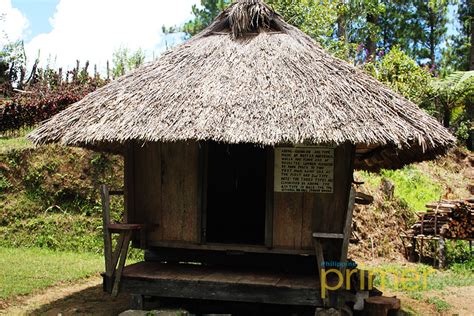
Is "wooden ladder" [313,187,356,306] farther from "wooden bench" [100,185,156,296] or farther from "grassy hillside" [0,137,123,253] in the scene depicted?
"grassy hillside" [0,137,123,253]

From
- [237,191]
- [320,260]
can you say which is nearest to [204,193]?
[320,260]

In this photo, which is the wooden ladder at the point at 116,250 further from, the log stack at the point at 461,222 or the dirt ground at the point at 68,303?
the log stack at the point at 461,222

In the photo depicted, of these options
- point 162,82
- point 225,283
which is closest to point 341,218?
point 225,283

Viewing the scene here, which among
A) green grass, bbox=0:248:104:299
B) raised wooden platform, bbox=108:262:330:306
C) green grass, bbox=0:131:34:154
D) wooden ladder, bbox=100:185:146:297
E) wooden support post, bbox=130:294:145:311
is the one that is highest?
green grass, bbox=0:131:34:154

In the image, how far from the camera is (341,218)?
7145 millimetres

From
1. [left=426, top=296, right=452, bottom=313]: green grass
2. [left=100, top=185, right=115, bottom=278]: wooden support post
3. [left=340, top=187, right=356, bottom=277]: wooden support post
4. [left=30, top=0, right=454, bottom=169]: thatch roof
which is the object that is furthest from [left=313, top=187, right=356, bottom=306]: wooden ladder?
[left=100, top=185, right=115, bottom=278]: wooden support post

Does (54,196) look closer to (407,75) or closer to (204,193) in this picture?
(204,193)

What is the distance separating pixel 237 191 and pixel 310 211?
11.1ft

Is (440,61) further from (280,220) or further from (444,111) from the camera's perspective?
(280,220)

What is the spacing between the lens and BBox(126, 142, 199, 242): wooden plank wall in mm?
7453

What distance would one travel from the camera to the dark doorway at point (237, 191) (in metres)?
10.1

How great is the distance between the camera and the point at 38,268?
1020 centimetres

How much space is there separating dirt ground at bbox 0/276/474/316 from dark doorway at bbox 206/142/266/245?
2.30 meters

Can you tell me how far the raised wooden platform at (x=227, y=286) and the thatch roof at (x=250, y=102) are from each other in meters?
1.71
